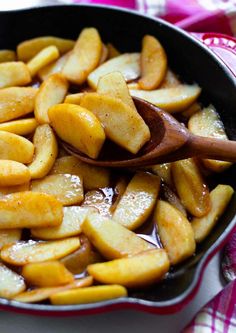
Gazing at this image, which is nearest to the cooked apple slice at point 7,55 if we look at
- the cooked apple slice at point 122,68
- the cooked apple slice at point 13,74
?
the cooked apple slice at point 13,74

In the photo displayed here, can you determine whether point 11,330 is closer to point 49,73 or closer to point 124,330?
point 124,330

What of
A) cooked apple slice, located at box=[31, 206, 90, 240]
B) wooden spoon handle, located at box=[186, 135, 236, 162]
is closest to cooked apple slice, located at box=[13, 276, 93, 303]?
cooked apple slice, located at box=[31, 206, 90, 240]

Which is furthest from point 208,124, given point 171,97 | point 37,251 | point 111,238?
point 37,251

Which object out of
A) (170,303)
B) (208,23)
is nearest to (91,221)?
(170,303)

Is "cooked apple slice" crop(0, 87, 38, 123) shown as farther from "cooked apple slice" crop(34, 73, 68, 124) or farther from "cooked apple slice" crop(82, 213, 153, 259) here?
"cooked apple slice" crop(82, 213, 153, 259)

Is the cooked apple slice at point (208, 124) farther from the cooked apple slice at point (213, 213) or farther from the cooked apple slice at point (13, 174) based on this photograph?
the cooked apple slice at point (13, 174)

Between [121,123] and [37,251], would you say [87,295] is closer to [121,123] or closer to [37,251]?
Answer: [37,251]
